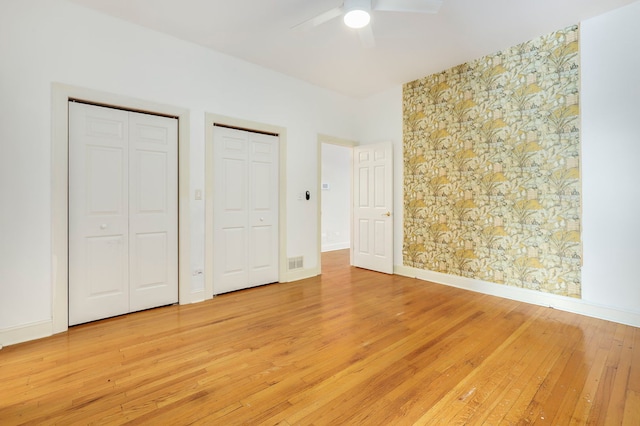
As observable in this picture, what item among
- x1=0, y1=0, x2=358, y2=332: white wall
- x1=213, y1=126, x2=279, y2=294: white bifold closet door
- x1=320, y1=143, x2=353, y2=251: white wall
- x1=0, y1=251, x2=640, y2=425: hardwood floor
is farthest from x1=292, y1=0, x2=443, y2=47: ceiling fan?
x1=320, y1=143, x2=353, y2=251: white wall

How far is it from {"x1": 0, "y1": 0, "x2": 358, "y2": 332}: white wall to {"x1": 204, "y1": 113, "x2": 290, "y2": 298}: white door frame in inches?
2.8

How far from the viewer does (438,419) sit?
5.18ft

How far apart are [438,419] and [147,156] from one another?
133 inches

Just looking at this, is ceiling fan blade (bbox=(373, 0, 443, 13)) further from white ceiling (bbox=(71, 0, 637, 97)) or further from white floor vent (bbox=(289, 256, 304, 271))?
white floor vent (bbox=(289, 256, 304, 271))

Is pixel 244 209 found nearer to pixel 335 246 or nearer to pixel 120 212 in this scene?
pixel 120 212

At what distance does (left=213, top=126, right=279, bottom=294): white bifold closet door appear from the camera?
146 inches

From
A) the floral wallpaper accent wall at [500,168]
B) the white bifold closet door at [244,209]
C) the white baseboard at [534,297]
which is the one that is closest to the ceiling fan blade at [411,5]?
the floral wallpaper accent wall at [500,168]

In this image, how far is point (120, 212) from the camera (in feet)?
9.83

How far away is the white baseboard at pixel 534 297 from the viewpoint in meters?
2.87

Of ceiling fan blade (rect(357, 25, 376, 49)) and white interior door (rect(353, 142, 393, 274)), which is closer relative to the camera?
ceiling fan blade (rect(357, 25, 376, 49))

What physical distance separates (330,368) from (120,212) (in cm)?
253

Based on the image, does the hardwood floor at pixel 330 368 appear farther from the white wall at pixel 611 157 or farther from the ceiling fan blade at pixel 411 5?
the ceiling fan blade at pixel 411 5

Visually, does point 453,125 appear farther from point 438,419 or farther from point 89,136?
point 89,136

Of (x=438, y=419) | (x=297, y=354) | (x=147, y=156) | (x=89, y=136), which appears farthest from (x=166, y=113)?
(x=438, y=419)
